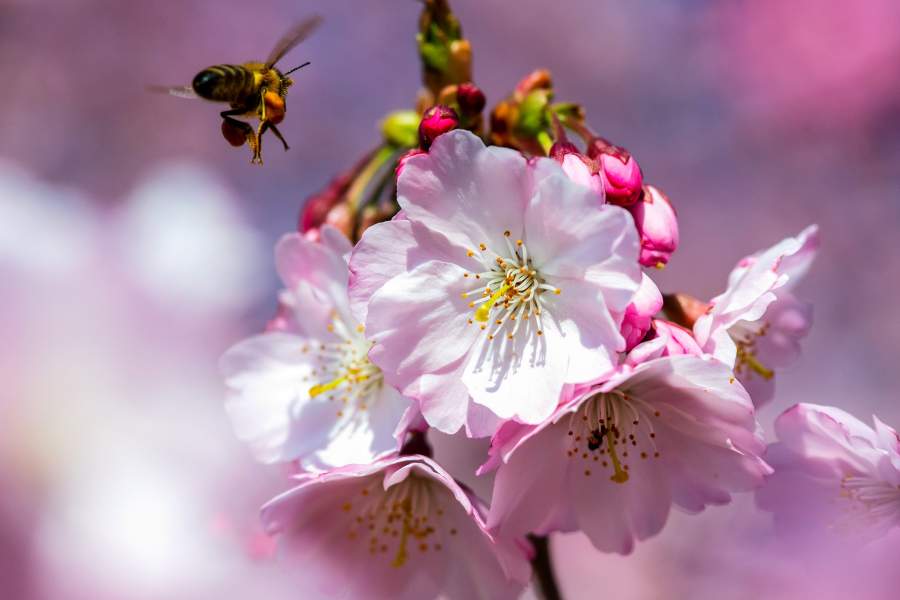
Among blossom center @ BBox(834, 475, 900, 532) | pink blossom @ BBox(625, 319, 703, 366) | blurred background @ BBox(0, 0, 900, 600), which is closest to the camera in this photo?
pink blossom @ BBox(625, 319, 703, 366)

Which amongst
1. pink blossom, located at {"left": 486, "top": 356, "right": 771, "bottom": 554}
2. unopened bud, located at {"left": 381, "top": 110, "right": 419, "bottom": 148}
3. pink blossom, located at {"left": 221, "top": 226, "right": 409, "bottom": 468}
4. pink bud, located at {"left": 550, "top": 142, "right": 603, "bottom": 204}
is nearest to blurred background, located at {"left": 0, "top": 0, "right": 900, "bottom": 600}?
pink blossom, located at {"left": 221, "top": 226, "right": 409, "bottom": 468}

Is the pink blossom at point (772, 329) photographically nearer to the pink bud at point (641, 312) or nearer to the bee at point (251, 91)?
the pink bud at point (641, 312)

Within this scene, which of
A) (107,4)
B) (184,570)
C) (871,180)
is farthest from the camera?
(107,4)

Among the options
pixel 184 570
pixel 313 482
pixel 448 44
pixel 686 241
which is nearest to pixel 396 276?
pixel 313 482

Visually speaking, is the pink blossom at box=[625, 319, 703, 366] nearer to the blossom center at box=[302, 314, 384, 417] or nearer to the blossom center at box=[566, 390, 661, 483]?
the blossom center at box=[566, 390, 661, 483]

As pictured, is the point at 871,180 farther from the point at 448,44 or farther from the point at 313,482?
the point at 313,482

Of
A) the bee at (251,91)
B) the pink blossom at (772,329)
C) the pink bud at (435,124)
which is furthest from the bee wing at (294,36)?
the pink blossom at (772,329)

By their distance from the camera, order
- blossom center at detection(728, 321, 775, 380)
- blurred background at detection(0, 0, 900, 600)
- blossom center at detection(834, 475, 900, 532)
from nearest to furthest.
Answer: blossom center at detection(834, 475, 900, 532) < blossom center at detection(728, 321, 775, 380) < blurred background at detection(0, 0, 900, 600)
